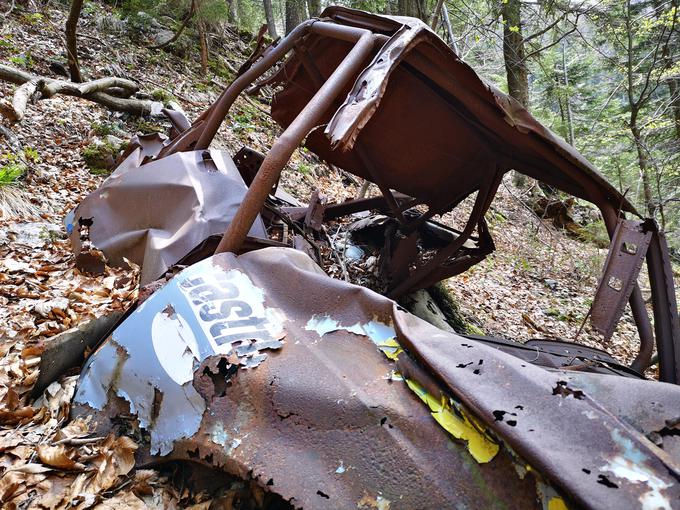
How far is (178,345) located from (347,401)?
0.63 m

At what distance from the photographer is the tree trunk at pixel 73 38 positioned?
17.6 ft

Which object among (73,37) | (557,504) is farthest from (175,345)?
(73,37)

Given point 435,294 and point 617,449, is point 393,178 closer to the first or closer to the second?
point 435,294

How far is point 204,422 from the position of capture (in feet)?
4.15

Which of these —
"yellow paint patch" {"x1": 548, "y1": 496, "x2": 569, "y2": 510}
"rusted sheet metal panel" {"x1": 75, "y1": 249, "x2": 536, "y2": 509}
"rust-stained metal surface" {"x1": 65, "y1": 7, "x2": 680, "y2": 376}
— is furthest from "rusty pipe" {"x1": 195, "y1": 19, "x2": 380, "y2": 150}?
"yellow paint patch" {"x1": 548, "y1": 496, "x2": 569, "y2": 510}

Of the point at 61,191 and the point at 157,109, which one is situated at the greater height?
the point at 157,109

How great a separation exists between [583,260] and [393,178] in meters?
5.74

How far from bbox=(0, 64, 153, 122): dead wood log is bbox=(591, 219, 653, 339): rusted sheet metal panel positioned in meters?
4.86

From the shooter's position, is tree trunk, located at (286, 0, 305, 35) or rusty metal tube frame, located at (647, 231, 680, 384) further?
tree trunk, located at (286, 0, 305, 35)

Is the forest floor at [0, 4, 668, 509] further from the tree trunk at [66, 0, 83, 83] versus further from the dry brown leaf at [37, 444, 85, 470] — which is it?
the tree trunk at [66, 0, 83, 83]

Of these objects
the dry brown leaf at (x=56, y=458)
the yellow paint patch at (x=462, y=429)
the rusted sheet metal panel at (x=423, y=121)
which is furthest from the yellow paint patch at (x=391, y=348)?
the dry brown leaf at (x=56, y=458)

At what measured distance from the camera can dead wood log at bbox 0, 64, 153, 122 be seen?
409 centimetres

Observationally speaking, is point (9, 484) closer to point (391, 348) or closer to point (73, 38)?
point (391, 348)

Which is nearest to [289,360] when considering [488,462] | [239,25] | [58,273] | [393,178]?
[488,462]
